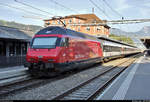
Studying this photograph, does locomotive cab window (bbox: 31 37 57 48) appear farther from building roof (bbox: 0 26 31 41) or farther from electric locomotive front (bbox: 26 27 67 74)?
building roof (bbox: 0 26 31 41)

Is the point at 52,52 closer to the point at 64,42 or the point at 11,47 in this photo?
the point at 64,42

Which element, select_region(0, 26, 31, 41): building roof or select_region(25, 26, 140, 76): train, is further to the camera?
select_region(0, 26, 31, 41): building roof

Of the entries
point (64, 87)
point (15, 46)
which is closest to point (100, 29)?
point (15, 46)

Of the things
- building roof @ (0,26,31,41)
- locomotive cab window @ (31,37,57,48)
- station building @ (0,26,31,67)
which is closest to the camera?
locomotive cab window @ (31,37,57,48)

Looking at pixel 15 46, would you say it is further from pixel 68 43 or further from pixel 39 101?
pixel 39 101

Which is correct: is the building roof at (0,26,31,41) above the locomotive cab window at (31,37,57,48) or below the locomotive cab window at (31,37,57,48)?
above

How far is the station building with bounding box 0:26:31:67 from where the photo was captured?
1607 cm

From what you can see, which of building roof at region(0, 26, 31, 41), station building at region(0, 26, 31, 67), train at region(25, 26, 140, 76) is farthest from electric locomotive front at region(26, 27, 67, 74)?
building roof at region(0, 26, 31, 41)

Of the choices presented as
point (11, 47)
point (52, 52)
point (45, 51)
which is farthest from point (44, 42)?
point (11, 47)

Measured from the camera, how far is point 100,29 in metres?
62.9

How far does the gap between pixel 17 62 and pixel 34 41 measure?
7501 millimetres

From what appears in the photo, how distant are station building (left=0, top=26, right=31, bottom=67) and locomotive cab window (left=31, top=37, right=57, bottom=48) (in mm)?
6219

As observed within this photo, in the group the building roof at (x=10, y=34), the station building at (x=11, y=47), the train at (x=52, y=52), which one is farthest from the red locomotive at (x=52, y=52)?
the building roof at (x=10, y=34)

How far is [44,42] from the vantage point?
34.0 feet
